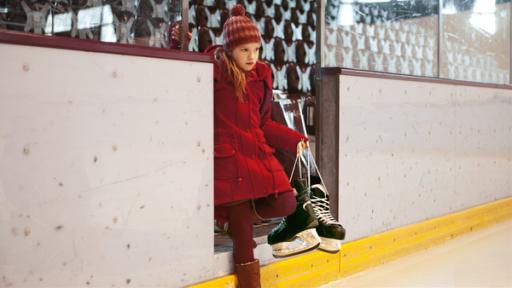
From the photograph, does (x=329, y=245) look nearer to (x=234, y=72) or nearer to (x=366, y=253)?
(x=234, y=72)

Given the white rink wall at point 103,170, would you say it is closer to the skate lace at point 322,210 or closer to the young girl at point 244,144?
the young girl at point 244,144

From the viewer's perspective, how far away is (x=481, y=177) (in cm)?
518

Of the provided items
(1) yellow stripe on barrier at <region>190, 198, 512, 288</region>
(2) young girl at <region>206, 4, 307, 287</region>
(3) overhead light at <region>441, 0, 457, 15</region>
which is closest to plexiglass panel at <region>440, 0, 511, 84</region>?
(3) overhead light at <region>441, 0, 457, 15</region>

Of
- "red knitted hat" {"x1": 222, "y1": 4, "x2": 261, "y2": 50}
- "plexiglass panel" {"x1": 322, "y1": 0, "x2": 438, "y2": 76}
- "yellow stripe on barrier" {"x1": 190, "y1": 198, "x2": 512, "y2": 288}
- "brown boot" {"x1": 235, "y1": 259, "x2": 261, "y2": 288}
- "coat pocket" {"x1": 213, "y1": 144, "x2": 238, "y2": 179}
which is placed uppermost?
"plexiglass panel" {"x1": 322, "y1": 0, "x2": 438, "y2": 76}

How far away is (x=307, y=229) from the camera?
8.86 feet

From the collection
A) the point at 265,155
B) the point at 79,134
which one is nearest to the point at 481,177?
the point at 265,155

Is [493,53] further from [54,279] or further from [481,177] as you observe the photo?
[54,279]

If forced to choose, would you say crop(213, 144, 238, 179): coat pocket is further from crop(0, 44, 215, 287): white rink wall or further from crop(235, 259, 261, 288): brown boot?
crop(235, 259, 261, 288): brown boot

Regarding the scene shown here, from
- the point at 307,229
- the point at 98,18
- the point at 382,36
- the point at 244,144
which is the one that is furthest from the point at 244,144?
the point at 382,36

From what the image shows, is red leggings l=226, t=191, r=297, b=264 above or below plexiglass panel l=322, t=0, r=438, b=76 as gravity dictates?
below

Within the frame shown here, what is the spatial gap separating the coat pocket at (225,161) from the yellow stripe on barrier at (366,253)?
389 mm

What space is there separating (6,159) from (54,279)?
38 cm

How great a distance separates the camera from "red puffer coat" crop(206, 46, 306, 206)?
2631 mm

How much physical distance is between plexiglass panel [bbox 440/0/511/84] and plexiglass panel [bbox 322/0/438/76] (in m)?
0.24
